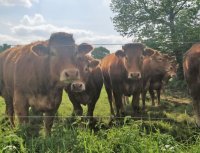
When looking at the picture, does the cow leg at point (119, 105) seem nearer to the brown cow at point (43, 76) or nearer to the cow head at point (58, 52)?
the brown cow at point (43, 76)

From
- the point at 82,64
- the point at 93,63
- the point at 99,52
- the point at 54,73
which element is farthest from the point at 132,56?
the point at 99,52

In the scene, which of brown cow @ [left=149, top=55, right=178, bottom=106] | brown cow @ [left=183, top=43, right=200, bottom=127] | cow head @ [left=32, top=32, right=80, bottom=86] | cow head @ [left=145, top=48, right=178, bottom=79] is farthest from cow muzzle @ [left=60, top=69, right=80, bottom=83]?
cow head @ [left=145, top=48, right=178, bottom=79]

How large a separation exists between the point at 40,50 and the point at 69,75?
102 cm

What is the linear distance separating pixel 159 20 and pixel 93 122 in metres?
23.3

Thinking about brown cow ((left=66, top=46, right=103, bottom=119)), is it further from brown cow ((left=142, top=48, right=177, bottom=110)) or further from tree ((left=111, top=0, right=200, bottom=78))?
tree ((left=111, top=0, right=200, bottom=78))

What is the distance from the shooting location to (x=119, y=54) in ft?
38.7

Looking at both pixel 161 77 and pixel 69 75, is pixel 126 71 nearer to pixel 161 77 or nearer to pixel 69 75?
pixel 69 75

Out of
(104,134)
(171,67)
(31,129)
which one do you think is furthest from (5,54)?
(171,67)

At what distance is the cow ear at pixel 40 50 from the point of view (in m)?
7.87

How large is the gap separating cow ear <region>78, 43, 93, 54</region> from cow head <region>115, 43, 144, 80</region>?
7.96 feet

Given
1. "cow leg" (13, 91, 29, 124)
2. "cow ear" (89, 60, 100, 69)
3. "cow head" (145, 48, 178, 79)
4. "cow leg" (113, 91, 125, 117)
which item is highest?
"cow ear" (89, 60, 100, 69)

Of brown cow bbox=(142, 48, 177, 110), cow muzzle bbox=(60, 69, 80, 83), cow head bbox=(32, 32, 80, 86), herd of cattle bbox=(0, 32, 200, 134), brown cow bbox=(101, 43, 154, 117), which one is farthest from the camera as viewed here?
brown cow bbox=(142, 48, 177, 110)

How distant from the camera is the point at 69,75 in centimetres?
723

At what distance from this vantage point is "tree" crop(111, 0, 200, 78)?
2869cm
